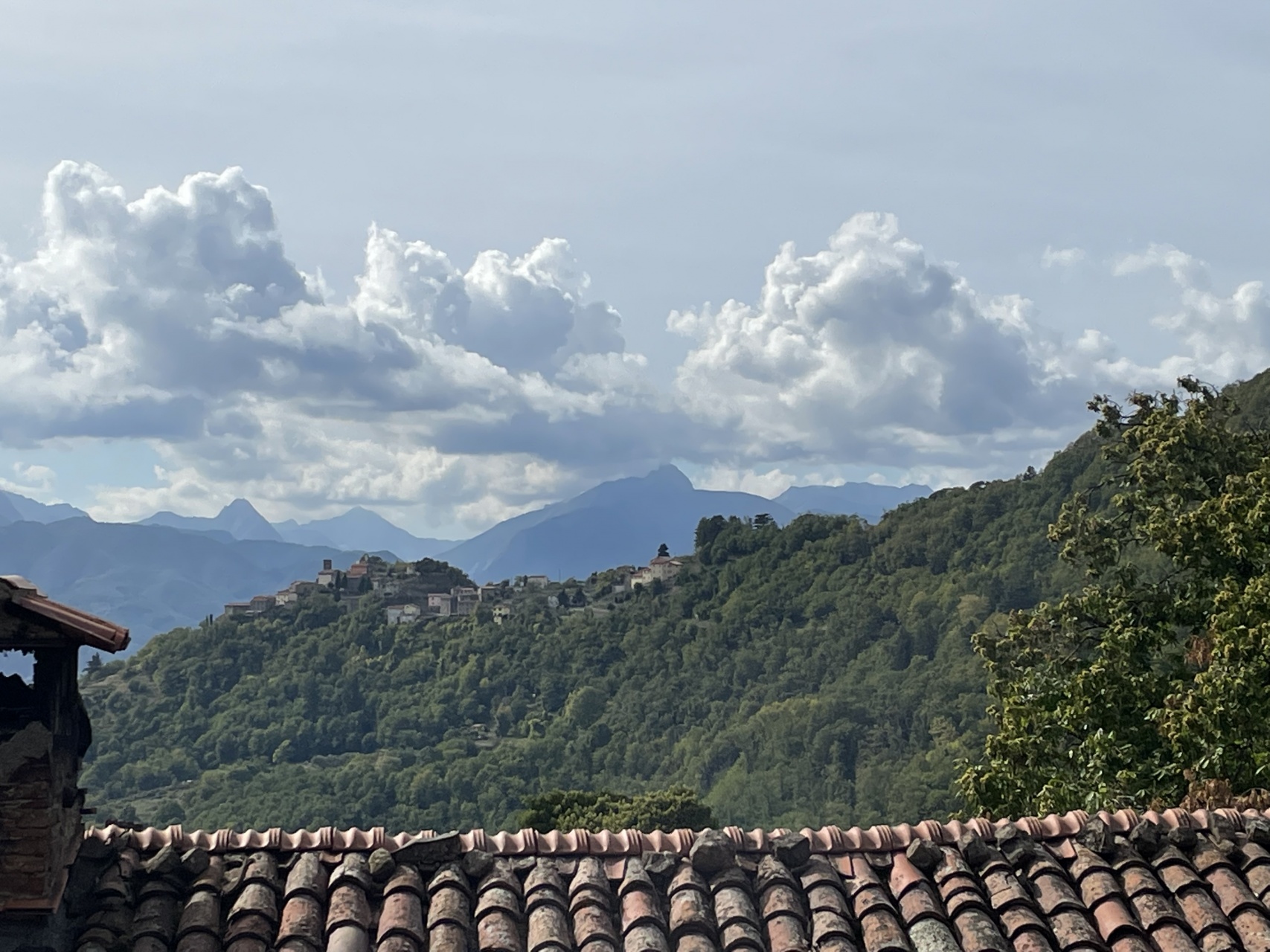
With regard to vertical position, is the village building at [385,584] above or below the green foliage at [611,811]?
above

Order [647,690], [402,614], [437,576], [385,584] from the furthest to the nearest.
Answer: [437,576] < [385,584] < [402,614] < [647,690]

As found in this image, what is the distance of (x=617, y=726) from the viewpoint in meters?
93.9

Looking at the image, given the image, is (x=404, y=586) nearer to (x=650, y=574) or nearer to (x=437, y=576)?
(x=437, y=576)

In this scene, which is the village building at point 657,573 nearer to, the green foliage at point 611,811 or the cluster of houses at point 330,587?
the cluster of houses at point 330,587

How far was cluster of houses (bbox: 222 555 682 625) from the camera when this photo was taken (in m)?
121

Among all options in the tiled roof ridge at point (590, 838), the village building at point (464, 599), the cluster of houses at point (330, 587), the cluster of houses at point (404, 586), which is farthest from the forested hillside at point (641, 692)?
the tiled roof ridge at point (590, 838)

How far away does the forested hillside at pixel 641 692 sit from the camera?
76.4m

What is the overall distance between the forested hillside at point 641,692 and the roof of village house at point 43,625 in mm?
53956

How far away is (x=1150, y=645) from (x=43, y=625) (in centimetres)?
1475

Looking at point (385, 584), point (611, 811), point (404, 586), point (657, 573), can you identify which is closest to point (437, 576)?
point (404, 586)

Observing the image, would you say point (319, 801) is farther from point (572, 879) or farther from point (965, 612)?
point (572, 879)

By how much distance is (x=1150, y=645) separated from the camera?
17125mm

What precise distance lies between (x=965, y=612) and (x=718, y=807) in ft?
69.9

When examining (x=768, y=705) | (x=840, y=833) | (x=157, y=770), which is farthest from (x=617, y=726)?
(x=840, y=833)
